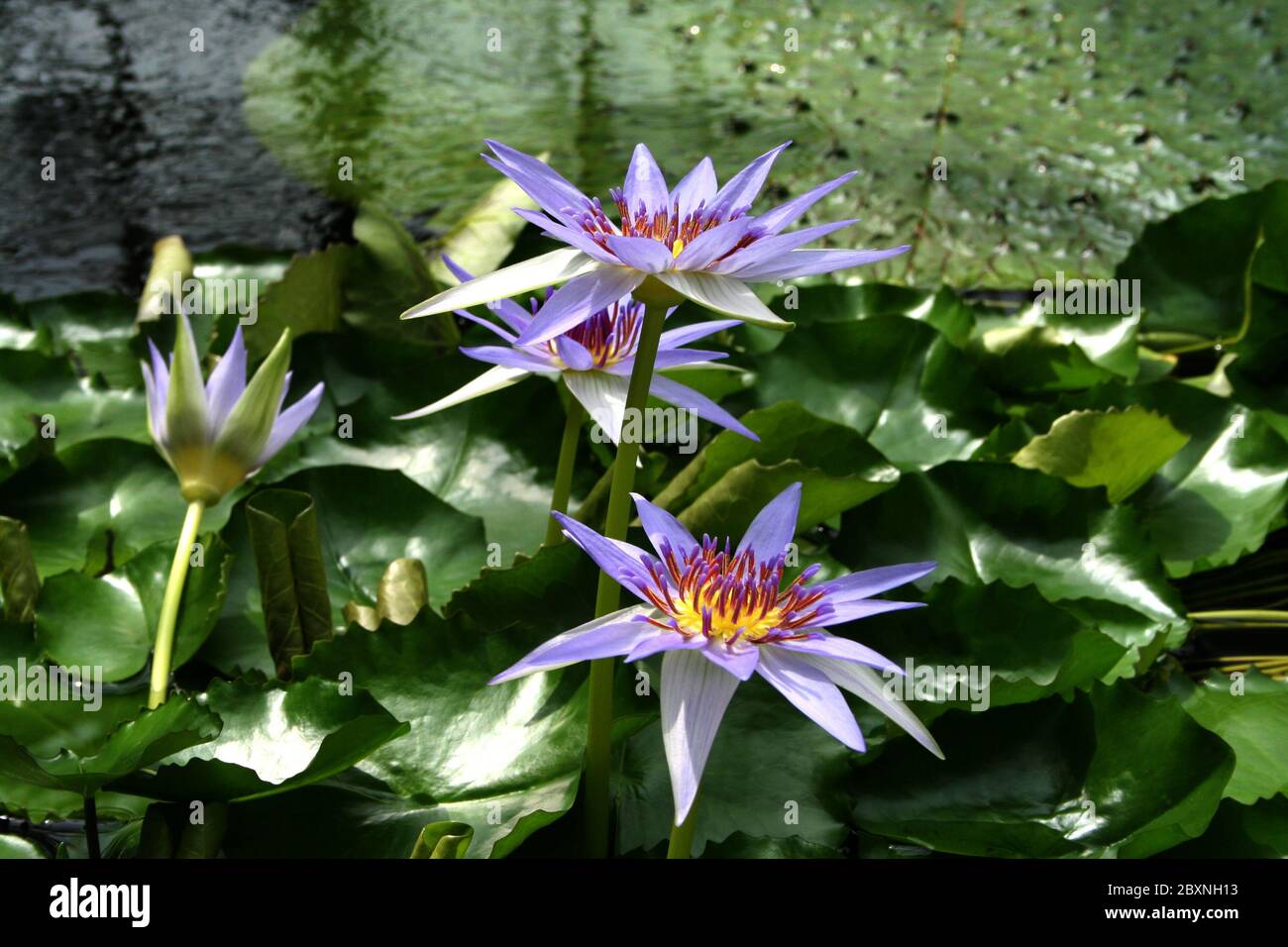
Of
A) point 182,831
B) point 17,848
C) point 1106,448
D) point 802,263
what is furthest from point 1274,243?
point 17,848

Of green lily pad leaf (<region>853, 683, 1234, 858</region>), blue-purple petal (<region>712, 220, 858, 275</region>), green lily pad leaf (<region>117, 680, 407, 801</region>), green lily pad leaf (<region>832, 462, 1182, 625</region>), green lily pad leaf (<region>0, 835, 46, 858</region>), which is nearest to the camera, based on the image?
blue-purple petal (<region>712, 220, 858, 275</region>)

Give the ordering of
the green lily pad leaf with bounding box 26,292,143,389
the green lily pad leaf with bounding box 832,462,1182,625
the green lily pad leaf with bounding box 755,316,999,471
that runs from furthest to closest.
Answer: the green lily pad leaf with bounding box 26,292,143,389 < the green lily pad leaf with bounding box 755,316,999,471 < the green lily pad leaf with bounding box 832,462,1182,625

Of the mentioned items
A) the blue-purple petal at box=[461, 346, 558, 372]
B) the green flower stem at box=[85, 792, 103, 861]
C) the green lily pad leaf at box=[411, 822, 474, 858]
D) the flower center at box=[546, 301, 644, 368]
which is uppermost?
the flower center at box=[546, 301, 644, 368]

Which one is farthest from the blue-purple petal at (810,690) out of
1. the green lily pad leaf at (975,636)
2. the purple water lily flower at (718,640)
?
the green lily pad leaf at (975,636)

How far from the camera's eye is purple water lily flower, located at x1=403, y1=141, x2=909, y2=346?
86 cm

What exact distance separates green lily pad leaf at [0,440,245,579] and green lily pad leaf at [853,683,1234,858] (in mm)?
1035

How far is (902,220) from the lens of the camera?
8.99 ft

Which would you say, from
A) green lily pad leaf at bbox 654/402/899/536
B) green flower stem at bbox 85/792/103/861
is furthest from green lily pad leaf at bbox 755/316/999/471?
green flower stem at bbox 85/792/103/861

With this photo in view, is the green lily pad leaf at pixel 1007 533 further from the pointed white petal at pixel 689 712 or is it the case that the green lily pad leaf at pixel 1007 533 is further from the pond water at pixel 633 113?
the pond water at pixel 633 113

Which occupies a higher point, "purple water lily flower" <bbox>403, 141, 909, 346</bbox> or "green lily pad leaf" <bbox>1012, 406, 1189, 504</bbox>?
"purple water lily flower" <bbox>403, 141, 909, 346</bbox>

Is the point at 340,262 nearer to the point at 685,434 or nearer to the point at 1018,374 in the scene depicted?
the point at 685,434

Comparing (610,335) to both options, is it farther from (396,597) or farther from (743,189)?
(396,597)

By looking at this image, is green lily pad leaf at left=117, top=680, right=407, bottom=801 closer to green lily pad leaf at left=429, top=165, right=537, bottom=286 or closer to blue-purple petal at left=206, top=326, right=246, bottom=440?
blue-purple petal at left=206, top=326, right=246, bottom=440
